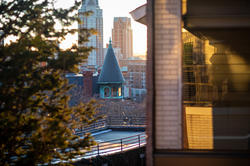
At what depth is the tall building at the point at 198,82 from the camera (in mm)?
4992

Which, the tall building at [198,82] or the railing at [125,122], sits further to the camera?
the railing at [125,122]

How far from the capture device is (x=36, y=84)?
6242mm

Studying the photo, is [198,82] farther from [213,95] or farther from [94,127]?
[94,127]

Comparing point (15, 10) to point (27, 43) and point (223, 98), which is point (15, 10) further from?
point (223, 98)

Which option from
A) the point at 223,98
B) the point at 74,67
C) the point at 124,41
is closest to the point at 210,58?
the point at 223,98

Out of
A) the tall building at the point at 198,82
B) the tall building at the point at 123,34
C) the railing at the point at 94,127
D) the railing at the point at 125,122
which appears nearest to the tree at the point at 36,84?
the tall building at the point at 198,82

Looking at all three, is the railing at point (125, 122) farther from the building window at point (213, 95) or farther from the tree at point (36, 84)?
the building window at point (213, 95)

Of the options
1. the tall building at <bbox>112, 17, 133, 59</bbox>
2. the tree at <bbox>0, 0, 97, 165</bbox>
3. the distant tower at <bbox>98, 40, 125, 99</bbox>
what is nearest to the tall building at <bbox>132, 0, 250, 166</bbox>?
the tree at <bbox>0, 0, 97, 165</bbox>

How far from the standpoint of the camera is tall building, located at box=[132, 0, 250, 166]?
4992 millimetres

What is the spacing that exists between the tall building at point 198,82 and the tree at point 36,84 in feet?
6.61

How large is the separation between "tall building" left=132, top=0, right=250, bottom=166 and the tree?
6.61 feet

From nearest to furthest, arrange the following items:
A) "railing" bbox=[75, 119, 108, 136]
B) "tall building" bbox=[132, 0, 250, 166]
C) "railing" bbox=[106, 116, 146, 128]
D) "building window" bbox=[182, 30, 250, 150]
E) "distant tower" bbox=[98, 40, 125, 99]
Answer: "tall building" bbox=[132, 0, 250, 166] < "building window" bbox=[182, 30, 250, 150] < "railing" bbox=[75, 119, 108, 136] < "railing" bbox=[106, 116, 146, 128] < "distant tower" bbox=[98, 40, 125, 99]

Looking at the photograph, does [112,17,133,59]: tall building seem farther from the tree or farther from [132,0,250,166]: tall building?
[132,0,250,166]: tall building

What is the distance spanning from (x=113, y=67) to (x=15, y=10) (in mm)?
29123
